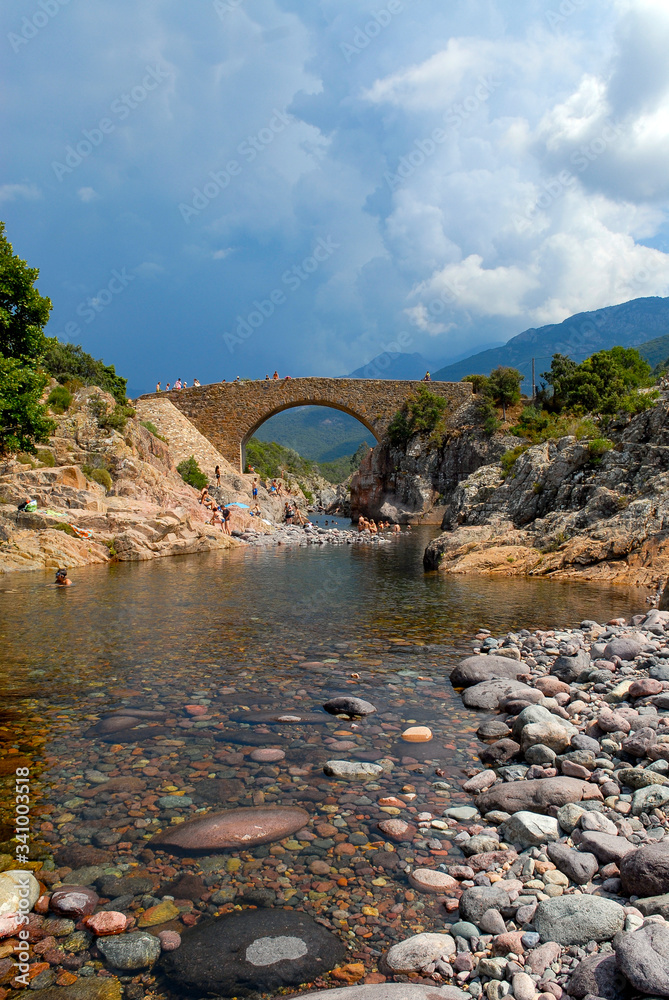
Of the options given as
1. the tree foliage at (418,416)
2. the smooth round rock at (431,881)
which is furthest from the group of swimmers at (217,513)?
the smooth round rock at (431,881)

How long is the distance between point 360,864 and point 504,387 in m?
39.7

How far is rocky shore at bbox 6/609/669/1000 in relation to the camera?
2330 mm

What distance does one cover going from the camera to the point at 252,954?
248 cm

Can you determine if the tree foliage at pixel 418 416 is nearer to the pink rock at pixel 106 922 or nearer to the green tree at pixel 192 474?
the green tree at pixel 192 474

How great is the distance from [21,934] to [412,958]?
1.68 meters

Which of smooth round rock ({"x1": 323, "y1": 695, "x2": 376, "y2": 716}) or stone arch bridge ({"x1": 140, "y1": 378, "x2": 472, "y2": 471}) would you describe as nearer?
smooth round rock ({"x1": 323, "y1": 695, "x2": 376, "y2": 716})

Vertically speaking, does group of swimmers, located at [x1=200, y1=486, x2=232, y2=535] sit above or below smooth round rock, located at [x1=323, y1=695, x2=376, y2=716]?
above

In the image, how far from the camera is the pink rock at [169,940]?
98.7 inches

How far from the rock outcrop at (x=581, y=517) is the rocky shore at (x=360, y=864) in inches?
326

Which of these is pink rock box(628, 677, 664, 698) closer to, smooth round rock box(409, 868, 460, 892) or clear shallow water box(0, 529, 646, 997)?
clear shallow water box(0, 529, 646, 997)

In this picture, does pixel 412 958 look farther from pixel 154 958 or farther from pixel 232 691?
pixel 232 691

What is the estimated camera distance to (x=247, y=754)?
4363 millimetres

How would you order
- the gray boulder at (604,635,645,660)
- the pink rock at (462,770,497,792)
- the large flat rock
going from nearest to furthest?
1. the large flat rock
2. the pink rock at (462,770,497,792)
3. the gray boulder at (604,635,645,660)

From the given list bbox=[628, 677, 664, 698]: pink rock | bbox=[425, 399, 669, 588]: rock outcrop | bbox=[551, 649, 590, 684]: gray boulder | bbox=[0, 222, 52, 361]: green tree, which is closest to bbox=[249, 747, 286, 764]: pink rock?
bbox=[628, 677, 664, 698]: pink rock
